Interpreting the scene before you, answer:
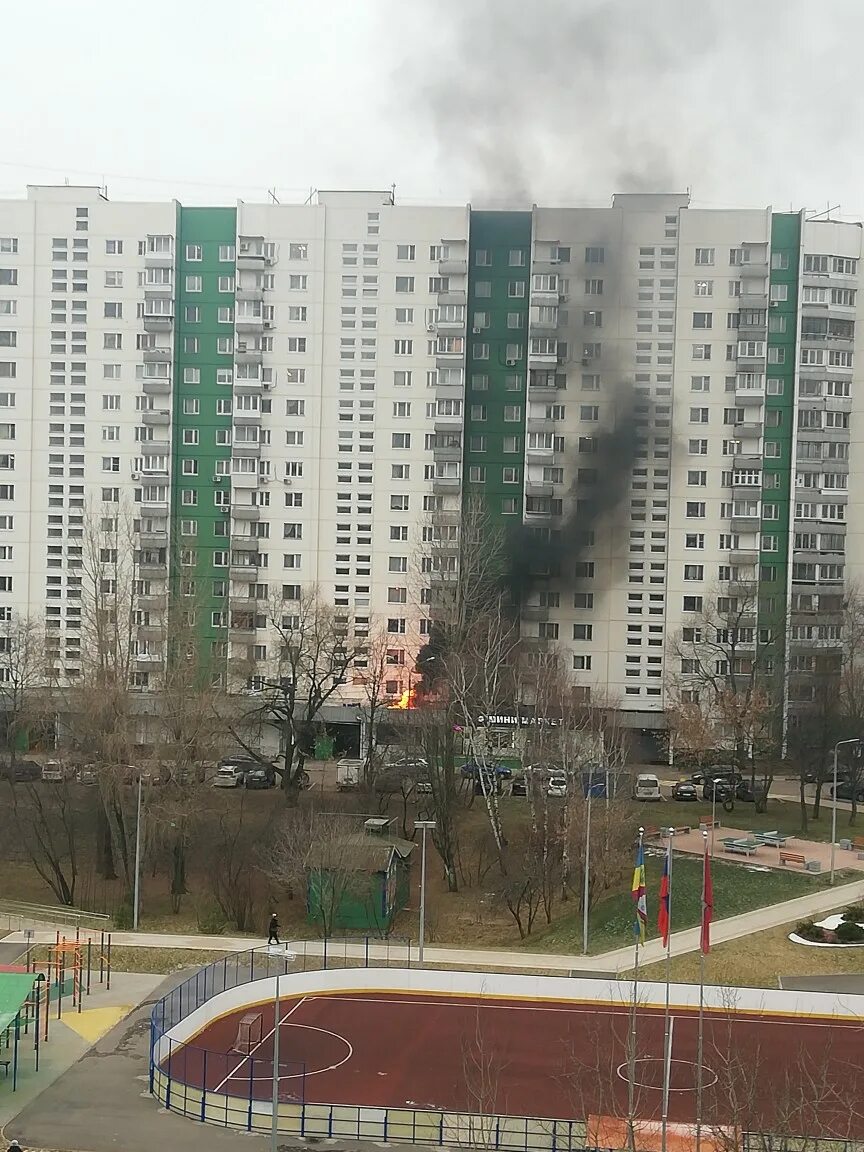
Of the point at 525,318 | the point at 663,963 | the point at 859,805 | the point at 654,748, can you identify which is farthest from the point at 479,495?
the point at 663,963

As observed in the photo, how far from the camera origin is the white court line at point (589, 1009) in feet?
73.7

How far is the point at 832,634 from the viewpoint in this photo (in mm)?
50094

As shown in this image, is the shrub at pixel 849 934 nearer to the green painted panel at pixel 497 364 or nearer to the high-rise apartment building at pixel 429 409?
the high-rise apartment building at pixel 429 409

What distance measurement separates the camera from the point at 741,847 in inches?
1336

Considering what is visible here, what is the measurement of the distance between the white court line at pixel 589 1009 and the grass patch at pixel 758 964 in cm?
117

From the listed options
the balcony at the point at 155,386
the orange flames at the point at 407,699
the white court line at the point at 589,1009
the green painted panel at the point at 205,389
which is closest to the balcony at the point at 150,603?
the green painted panel at the point at 205,389

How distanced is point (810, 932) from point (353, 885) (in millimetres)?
11573

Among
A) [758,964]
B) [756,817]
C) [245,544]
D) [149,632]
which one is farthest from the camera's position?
[245,544]

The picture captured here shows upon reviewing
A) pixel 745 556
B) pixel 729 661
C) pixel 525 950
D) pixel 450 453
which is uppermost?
pixel 450 453

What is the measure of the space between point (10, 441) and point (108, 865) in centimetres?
2416

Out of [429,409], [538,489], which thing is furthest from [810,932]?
[429,409]

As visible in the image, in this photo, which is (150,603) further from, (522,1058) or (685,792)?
(522,1058)

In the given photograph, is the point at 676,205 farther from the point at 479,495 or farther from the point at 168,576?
the point at 168,576

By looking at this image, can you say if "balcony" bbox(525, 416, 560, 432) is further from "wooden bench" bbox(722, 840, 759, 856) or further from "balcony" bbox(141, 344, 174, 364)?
"wooden bench" bbox(722, 840, 759, 856)
